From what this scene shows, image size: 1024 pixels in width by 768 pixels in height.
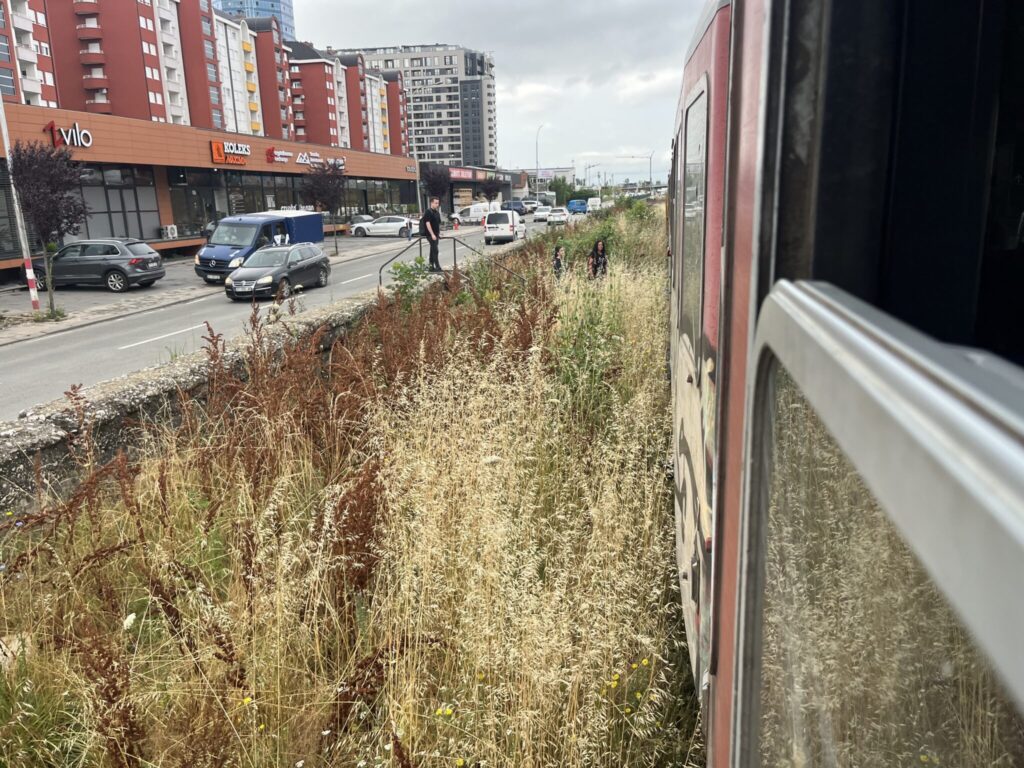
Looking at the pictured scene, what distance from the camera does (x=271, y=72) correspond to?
255ft

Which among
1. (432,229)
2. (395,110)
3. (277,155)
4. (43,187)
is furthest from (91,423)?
(395,110)

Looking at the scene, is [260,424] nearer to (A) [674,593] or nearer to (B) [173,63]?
(A) [674,593]

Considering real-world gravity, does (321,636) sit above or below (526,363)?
below

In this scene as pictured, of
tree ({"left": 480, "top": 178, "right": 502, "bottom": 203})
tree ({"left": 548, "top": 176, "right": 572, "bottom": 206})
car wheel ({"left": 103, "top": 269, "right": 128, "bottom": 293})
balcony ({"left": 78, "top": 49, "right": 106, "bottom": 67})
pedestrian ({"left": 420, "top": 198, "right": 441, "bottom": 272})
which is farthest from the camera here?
tree ({"left": 548, "top": 176, "right": 572, "bottom": 206})

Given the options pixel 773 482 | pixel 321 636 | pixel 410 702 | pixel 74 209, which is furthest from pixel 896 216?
pixel 74 209

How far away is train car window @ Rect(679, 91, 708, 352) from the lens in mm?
2688

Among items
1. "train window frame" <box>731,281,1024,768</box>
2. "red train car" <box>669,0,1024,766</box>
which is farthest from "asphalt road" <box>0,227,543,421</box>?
"train window frame" <box>731,281,1024,768</box>

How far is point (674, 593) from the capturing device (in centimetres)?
369

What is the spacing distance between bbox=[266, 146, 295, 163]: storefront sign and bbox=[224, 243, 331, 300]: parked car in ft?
81.9

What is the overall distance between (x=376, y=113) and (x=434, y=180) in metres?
34.9

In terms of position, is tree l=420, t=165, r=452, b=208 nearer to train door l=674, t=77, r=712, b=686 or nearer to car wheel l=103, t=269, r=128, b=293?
car wheel l=103, t=269, r=128, b=293

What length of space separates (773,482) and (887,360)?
0.50 metres

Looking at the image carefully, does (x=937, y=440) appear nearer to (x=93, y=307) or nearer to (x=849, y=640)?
(x=849, y=640)

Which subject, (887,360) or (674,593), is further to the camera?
(674,593)
